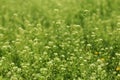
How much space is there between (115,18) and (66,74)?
2.30 meters

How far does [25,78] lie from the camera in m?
5.14

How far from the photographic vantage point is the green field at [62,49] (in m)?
5.08

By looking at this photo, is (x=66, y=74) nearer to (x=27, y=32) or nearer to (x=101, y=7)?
(x=27, y=32)

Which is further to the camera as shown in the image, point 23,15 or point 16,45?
point 23,15

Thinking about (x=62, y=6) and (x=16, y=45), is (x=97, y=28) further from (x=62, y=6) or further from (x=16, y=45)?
(x=62, y=6)

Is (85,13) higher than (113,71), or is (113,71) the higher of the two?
(85,13)

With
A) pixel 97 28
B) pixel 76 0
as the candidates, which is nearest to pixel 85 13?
pixel 97 28

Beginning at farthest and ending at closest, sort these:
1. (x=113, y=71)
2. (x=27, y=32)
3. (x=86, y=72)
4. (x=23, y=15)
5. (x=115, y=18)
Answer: (x=23, y=15) < (x=115, y=18) < (x=27, y=32) < (x=113, y=71) < (x=86, y=72)

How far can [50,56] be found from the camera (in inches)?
220

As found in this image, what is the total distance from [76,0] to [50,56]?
3.01 metres

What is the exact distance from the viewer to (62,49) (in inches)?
225

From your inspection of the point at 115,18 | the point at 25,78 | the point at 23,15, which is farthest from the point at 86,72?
the point at 23,15

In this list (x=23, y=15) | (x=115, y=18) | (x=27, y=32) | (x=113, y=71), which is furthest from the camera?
(x=23, y=15)

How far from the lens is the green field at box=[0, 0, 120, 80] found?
5082 millimetres
